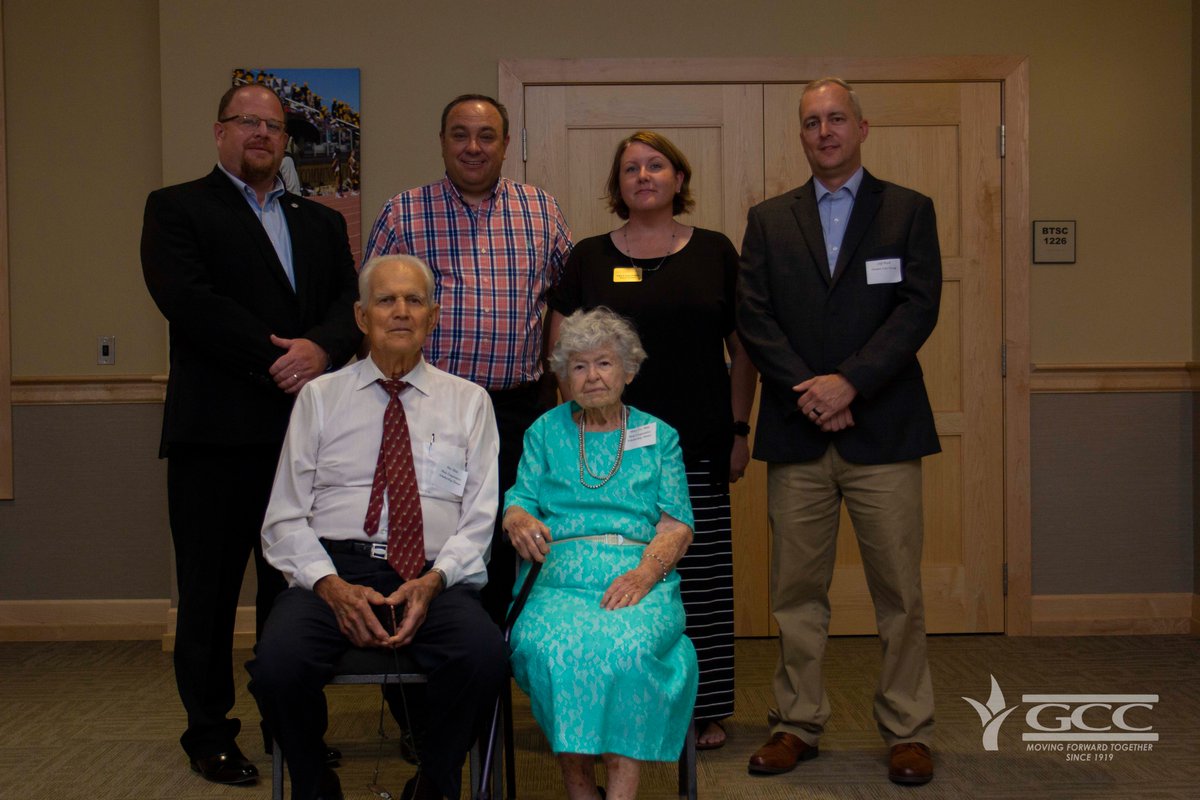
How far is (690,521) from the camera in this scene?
2764 millimetres

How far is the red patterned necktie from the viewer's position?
2.57 m

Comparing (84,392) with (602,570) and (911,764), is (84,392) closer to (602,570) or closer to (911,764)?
(602,570)

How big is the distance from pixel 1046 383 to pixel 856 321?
2.15 metres

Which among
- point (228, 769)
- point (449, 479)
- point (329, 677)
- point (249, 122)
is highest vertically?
point (249, 122)

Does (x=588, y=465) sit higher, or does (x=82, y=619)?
(x=588, y=465)

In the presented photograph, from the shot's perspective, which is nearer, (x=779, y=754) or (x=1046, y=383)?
(x=779, y=754)

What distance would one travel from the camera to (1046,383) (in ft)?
15.5

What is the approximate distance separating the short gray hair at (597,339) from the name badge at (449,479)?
382mm

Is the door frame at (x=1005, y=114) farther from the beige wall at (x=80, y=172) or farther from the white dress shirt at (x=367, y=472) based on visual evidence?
the white dress shirt at (x=367, y=472)

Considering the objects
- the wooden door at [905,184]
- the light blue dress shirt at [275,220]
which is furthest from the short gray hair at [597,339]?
the wooden door at [905,184]

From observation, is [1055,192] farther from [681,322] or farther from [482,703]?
[482,703]

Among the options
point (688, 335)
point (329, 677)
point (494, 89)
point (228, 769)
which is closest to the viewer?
point (329, 677)

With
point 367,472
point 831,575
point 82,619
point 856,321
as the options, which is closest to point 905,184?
point 856,321

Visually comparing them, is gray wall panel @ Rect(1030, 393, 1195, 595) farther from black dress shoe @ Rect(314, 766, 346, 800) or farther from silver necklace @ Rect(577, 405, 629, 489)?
black dress shoe @ Rect(314, 766, 346, 800)
